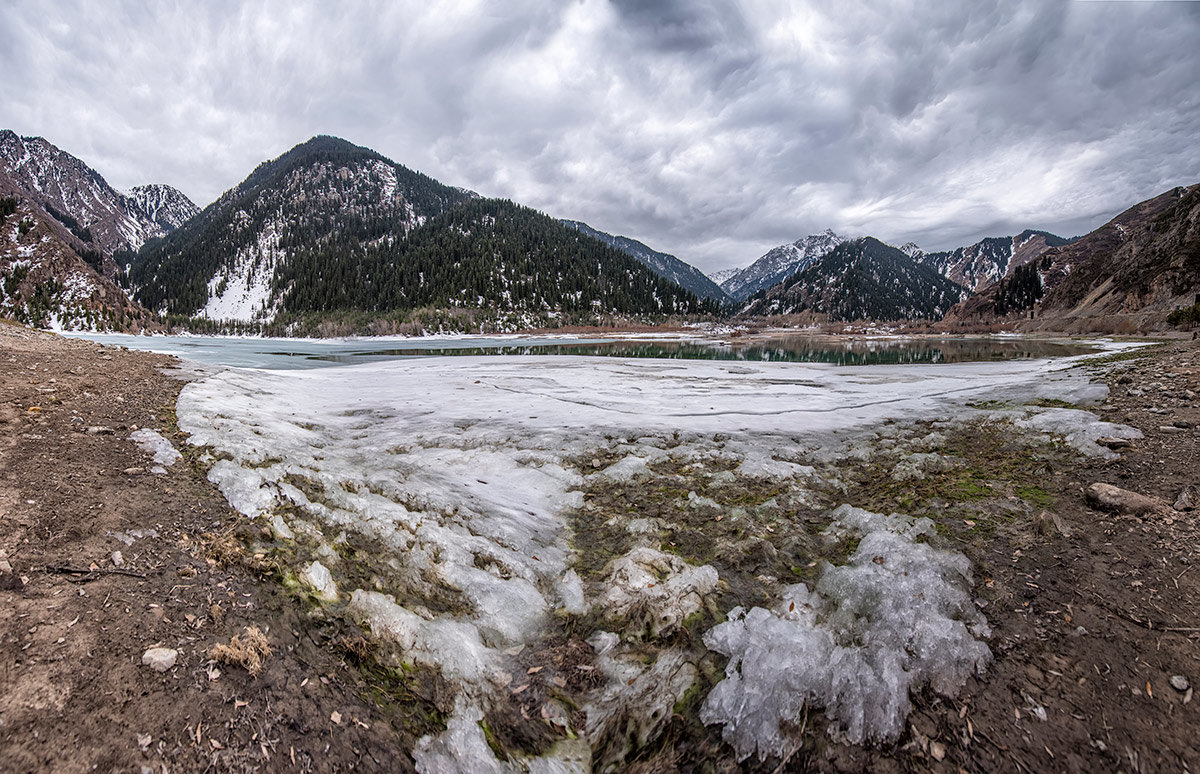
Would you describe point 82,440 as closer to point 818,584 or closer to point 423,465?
point 423,465

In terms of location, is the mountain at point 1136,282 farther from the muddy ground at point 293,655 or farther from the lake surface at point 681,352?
the muddy ground at point 293,655

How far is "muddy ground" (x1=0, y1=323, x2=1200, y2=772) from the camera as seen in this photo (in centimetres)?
237

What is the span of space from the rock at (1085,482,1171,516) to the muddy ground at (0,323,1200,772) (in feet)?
0.39

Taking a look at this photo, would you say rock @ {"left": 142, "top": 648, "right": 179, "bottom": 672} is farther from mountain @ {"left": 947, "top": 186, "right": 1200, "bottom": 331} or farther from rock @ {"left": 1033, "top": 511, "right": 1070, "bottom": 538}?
mountain @ {"left": 947, "top": 186, "right": 1200, "bottom": 331}

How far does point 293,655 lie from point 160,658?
679 millimetres

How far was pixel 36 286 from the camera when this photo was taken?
346 ft

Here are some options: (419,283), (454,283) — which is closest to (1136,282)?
(454,283)

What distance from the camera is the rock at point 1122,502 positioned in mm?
4930

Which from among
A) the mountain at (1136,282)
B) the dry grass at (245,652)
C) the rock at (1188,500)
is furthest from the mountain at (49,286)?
the mountain at (1136,282)

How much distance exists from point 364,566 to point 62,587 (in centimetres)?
196

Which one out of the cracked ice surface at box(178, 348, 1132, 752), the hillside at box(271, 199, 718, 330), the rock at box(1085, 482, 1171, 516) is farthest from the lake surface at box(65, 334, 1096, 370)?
the hillside at box(271, 199, 718, 330)

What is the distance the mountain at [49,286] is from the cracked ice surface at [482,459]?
137 metres

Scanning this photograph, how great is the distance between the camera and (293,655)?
3.08m

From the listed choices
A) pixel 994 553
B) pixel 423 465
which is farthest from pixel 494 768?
pixel 423 465
